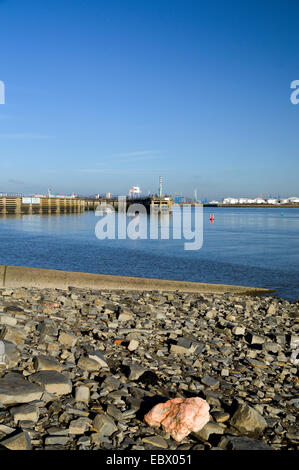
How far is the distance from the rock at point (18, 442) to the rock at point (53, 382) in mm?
1057

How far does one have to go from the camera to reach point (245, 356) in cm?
688

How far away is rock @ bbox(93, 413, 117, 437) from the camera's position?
12.9 feet

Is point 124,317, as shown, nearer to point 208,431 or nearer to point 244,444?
point 208,431

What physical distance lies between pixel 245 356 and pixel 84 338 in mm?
2798

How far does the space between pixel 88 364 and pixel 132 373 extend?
2.06 feet

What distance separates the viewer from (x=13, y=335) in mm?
6078

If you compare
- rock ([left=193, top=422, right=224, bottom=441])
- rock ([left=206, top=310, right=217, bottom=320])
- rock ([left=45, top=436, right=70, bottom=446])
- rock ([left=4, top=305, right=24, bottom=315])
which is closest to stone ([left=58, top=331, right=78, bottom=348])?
rock ([left=4, top=305, right=24, bottom=315])

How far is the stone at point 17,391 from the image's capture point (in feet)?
14.0

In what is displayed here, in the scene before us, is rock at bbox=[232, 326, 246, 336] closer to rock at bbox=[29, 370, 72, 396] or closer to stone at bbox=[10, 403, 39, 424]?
rock at bbox=[29, 370, 72, 396]
